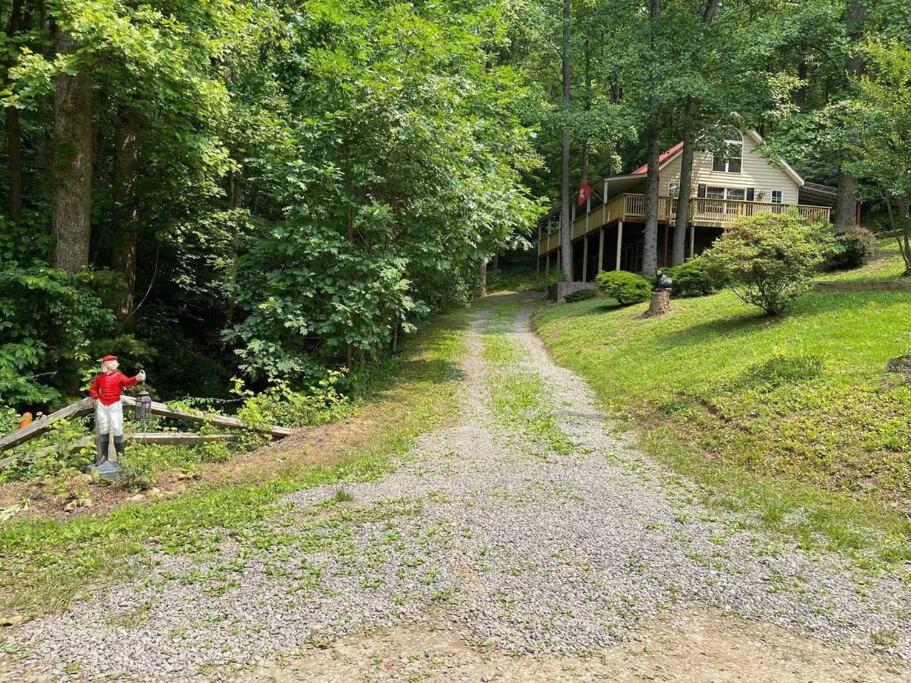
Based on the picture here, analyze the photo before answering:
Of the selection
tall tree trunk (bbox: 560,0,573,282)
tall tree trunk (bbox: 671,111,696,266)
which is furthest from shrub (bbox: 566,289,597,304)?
tall tree trunk (bbox: 671,111,696,266)

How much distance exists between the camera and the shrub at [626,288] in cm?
1850

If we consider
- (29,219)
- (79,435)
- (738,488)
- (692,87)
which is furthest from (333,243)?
(692,87)

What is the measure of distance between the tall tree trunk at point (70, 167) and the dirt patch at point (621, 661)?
812cm

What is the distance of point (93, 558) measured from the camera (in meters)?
4.26

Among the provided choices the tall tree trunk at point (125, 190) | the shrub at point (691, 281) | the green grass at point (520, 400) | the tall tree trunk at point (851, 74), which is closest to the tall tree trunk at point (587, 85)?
the shrub at point (691, 281)

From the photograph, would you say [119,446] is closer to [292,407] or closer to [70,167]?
[292,407]

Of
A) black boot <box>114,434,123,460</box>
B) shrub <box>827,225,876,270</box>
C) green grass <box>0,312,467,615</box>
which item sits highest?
shrub <box>827,225,876,270</box>

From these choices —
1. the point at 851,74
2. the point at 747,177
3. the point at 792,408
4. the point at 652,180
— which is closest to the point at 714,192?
the point at 747,177

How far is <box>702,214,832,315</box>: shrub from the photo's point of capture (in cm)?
1084

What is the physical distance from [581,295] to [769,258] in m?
12.5

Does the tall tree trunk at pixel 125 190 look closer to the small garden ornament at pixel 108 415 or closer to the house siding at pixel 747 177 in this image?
the small garden ornament at pixel 108 415

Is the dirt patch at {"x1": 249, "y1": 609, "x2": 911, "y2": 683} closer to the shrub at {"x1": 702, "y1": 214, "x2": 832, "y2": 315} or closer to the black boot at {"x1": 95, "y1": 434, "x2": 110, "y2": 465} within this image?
the black boot at {"x1": 95, "y1": 434, "x2": 110, "y2": 465}

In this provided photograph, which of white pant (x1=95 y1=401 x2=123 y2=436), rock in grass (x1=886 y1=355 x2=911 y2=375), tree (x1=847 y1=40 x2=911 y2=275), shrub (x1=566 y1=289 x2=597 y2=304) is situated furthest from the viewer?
shrub (x1=566 y1=289 x2=597 y2=304)

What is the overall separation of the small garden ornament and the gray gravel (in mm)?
2020
